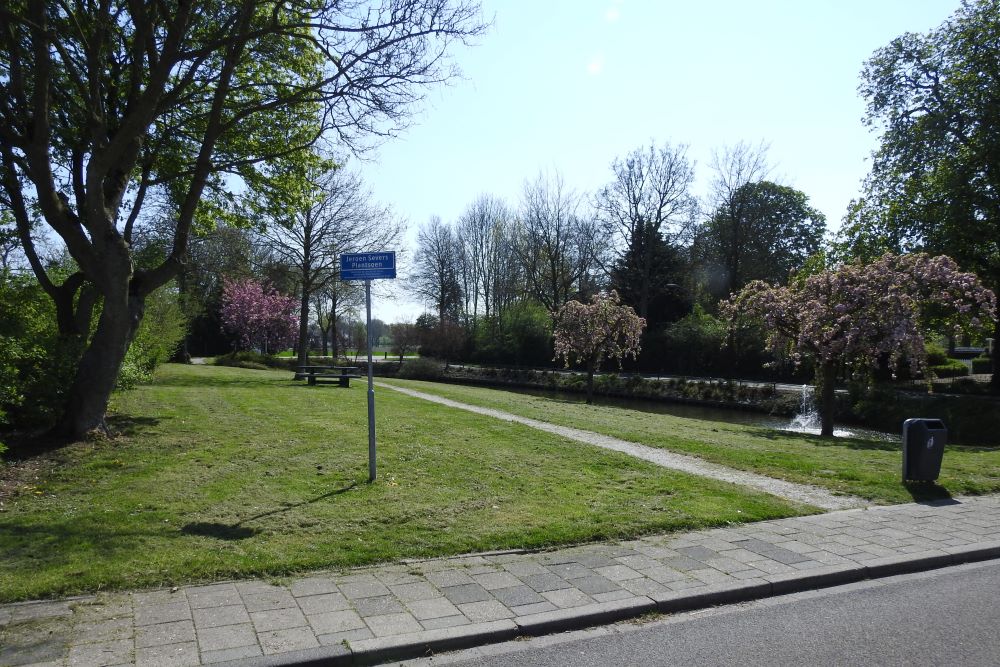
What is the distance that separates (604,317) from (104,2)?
20.8 meters

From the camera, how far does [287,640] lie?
4.23 meters

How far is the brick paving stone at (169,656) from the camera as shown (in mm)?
3883

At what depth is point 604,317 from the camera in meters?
27.8

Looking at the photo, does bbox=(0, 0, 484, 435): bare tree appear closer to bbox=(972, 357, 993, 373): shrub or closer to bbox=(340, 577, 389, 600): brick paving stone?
bbox=(340, 577, 389, 600): brick paving stone

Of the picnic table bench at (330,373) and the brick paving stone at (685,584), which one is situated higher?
the picnic table bench at (330,373)

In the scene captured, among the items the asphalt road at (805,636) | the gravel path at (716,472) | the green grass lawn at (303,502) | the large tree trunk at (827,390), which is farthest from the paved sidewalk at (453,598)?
the large tree trunk at (827,390)

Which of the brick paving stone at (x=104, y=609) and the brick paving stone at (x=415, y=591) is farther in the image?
the brick paving stone at (x=415, y=591)

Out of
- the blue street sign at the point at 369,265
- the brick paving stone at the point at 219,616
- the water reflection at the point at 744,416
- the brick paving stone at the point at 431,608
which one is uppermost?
the blue street sign at the point at 369,265

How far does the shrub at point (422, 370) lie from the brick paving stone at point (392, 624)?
43.4 metres

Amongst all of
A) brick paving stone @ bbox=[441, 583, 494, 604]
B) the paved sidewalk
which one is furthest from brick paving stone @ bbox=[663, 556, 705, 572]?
brick paving stone @ bbox=[441, 583, 494, 604]

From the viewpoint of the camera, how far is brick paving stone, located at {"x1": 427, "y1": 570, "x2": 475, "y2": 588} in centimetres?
530

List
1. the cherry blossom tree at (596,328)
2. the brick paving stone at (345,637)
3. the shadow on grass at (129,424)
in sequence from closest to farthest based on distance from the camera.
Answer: the brick paving stone at (345,637)
the shadow on grass at (129,424)
the cherry blossom tree at (596,328)

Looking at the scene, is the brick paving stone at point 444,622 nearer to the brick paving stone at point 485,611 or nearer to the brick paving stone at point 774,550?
the brick paving stone at point 485,611

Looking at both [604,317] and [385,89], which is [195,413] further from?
[604,317]
